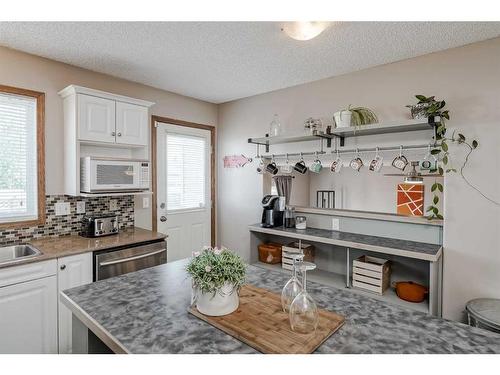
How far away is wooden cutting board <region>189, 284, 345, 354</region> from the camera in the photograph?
990 mm

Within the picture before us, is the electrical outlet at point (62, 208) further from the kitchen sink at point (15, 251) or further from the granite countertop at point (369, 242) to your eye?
the granite countertop at point (369, 242)

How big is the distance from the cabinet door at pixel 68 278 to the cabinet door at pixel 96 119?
1.04 m

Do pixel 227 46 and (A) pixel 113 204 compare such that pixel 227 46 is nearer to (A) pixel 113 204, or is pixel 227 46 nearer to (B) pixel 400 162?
(B) pixel 400 162

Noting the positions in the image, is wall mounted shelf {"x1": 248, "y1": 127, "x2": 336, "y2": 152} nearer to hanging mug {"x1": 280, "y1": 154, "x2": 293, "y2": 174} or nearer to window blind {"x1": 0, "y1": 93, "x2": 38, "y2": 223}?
hanging mug {"x1": 280, "y1": 154, "x2": 293, "y2": 174}

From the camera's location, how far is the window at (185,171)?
3627 millimetres

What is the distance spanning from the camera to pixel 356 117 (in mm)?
2682

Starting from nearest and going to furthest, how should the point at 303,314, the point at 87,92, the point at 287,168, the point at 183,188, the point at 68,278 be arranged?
the point at 303,314
the point at 68,278
the point at 87,92
the point at 287,168
the point at 183,188

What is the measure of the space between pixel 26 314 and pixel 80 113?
1594 millimetres

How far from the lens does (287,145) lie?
11.1 feet

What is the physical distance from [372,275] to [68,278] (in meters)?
2.38

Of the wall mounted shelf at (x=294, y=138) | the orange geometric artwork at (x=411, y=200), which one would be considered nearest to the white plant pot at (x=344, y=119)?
the wall mounted shelf at (x=294, y=138)

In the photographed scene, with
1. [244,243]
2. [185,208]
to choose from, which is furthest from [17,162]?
[244,243]

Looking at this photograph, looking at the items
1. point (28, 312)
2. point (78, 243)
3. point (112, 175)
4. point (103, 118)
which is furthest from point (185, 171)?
point (28, 312)
